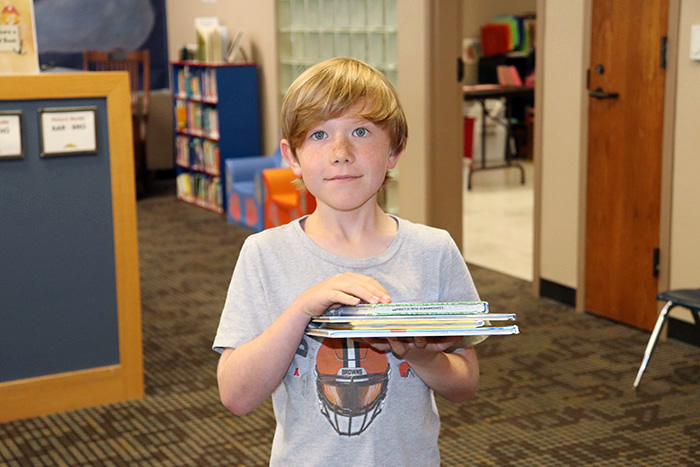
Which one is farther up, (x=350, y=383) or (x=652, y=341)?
(x=350, y=383)

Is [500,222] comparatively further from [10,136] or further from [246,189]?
[10,136]

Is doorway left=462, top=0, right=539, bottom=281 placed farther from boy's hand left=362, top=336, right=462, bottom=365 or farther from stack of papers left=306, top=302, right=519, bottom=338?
stack of papers left=306, top=302, right=519, bottom=338

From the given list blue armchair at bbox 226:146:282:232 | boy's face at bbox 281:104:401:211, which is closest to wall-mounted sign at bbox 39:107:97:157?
boy's face at bbox 281:104:401:211

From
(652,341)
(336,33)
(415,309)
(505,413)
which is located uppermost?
(336,33)

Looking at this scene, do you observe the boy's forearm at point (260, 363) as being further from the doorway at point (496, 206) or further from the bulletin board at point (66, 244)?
the doorway at point (496, 206)

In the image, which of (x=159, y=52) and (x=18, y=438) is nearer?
(x=18, y=438)

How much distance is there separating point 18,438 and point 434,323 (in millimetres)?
2681

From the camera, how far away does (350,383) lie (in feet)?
4.26

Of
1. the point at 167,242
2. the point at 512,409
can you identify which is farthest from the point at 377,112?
the point at 167,242


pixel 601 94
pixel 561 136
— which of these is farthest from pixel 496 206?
pixel 601 94

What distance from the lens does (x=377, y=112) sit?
4.21 ft

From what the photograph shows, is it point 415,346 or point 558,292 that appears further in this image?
point 558,292

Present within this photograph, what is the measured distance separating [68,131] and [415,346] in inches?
102

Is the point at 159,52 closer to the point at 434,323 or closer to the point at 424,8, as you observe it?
the point at 424,8
